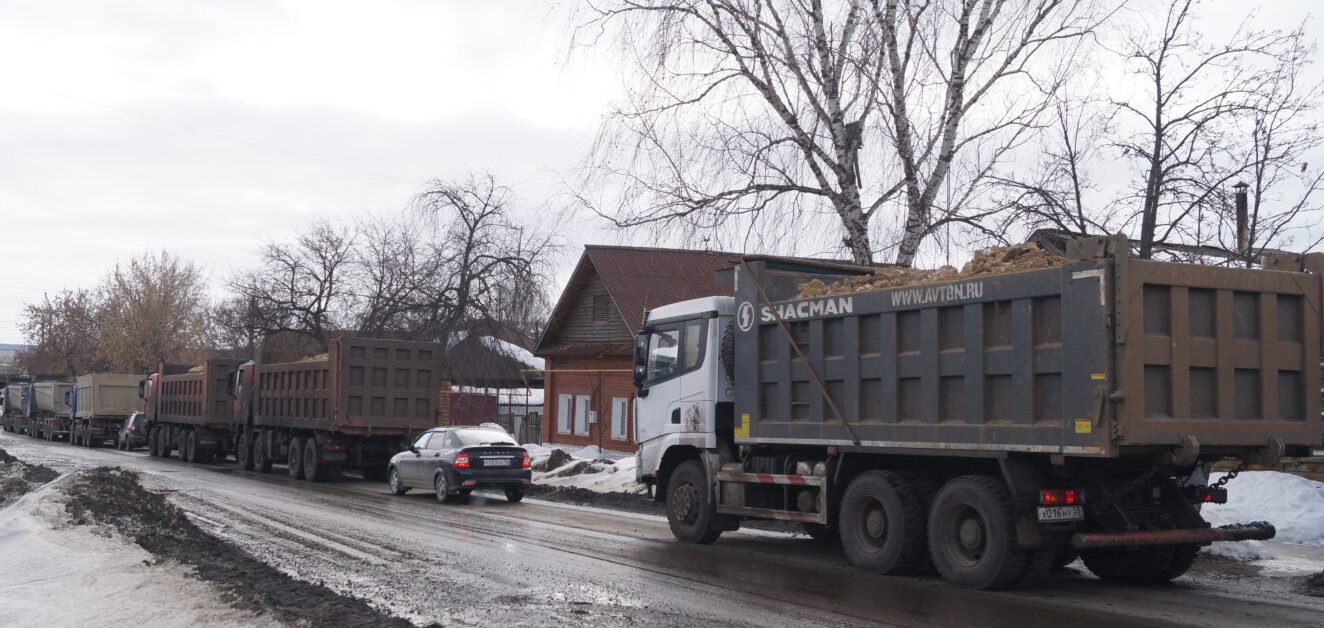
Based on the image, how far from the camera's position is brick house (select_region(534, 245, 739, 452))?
33.8m

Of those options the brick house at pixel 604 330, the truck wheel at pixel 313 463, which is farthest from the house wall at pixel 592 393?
the truck wheel at pixel 313 463

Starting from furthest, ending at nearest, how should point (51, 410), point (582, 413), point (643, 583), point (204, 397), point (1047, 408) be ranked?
point (51, 410) → point (582, 413) → point (204, 397) → point (643, 583) → point (1047, 408)

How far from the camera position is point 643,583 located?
10070 mm

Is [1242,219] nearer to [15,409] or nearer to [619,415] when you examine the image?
[619,415]

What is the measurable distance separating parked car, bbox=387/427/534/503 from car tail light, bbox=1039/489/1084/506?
1229 centimetres

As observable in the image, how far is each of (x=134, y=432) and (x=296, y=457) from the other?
64.7 feet

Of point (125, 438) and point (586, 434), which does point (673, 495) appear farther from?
point (125, 438)

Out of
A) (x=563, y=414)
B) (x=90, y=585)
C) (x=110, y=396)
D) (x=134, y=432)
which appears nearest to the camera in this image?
(x=90, y=585)

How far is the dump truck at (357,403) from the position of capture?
24.0 metres

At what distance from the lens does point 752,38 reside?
1764 centimetres

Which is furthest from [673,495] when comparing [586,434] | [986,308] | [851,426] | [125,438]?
[125,438]

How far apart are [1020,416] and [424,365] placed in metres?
17.7

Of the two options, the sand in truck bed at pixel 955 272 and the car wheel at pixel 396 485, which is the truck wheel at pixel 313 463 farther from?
the sand in truck bed at pixel 955 272

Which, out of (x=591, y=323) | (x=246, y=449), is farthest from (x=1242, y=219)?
(x=246, y=449)
